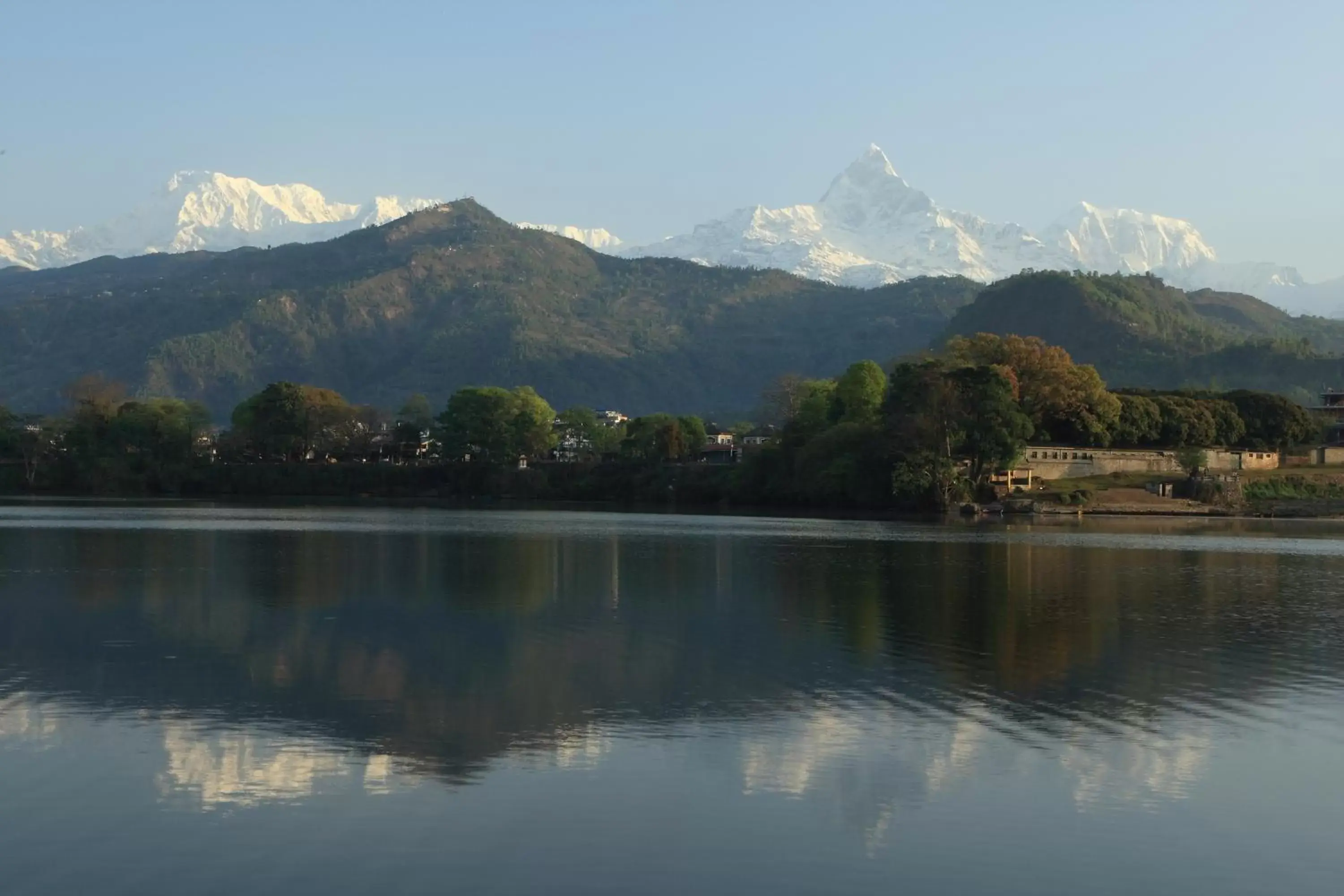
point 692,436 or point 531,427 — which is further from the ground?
point 531,427

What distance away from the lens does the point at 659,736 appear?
20.9m

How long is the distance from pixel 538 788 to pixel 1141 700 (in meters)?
11.6

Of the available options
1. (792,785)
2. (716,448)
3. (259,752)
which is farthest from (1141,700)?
(716,448)

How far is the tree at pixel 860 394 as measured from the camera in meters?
119

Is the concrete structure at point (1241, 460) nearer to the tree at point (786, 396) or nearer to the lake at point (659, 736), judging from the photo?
the tree at point (786, 396)

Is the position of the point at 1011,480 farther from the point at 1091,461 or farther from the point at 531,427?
the point at 531,427

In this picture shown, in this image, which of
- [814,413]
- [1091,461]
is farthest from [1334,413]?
[814,413]

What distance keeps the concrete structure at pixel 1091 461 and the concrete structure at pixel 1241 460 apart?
139 inches

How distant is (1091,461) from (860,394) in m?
18.8

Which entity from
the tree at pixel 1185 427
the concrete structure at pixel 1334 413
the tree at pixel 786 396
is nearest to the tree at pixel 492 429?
the tree at pixel 786 396

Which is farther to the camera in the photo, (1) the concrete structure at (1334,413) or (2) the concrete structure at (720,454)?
(2) the concrete structure at (720,454)

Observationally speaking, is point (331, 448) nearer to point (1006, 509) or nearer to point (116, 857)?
point (1006, 509)

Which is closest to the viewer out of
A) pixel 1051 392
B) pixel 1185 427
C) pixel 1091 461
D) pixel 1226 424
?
pixel 1091 461

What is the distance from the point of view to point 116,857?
1488 cm
